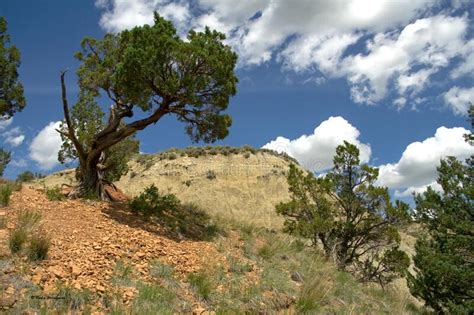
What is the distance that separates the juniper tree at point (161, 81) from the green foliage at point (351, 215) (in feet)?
18.9

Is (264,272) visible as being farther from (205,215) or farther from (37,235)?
(205,215)

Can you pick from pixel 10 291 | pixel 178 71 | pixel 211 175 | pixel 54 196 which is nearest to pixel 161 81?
pixel 178 71

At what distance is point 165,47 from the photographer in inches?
530

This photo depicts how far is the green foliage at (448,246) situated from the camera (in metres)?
16.3

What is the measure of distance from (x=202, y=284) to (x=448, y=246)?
40.8ft

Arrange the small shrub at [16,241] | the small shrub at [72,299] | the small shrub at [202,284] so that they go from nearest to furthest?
the small shrub at [72,299] → the small shrub at [16,241] → the small shrub at [202,284]

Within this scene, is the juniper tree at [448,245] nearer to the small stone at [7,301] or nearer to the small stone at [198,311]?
the small stone at [198,311]

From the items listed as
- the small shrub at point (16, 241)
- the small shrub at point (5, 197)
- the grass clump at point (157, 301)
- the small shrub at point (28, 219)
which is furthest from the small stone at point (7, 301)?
the small shrub at point (5, 197)

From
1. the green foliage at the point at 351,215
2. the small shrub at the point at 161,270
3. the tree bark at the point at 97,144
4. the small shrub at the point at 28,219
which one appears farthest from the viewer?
the green foliage at the point at 351,215

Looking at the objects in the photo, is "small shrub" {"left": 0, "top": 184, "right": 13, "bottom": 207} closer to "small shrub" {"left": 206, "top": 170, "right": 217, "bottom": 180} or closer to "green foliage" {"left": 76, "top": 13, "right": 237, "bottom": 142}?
"green foliage" {"left": 76, "top": 13, "right": 237, "bottom": 142}

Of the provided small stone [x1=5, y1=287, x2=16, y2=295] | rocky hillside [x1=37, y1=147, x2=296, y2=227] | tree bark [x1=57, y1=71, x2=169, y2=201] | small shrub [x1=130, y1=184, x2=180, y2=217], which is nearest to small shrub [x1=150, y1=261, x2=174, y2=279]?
small stone [x1=5, y1=287, x2=16, y2=295]

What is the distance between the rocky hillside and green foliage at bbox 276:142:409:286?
25227 mm

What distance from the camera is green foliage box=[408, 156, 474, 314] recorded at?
1633cm

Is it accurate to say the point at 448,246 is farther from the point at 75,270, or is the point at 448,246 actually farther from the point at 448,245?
the point at 75,270
